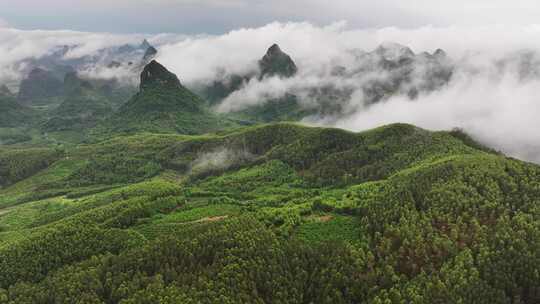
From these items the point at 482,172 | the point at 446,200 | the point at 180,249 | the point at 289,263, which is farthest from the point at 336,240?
the point at 482,172

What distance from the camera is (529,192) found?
521ft

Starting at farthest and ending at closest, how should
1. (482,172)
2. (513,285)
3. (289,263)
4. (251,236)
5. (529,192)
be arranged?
(482,172)
(529,192)
(251,236)
(289,263)
(513,285)

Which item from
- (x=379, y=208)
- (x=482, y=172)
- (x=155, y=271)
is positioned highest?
(x=482, y=172)

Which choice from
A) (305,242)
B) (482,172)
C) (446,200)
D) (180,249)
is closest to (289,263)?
(305,242)

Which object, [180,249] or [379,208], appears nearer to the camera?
[180,249]

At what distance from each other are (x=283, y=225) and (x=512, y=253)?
74204mm

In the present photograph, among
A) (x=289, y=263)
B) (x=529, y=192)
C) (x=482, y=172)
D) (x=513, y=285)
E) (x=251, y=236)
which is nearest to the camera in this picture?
(x=513, y=285)

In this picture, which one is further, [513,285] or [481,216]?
[481,216]

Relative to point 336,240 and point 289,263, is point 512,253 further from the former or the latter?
point 289,263

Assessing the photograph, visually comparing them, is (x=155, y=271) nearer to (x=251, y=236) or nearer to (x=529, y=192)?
(x=251, y=236)

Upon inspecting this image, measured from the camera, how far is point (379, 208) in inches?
6334

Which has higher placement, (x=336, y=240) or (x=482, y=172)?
(x=482, y=172)

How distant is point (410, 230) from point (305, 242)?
3462 centimetres

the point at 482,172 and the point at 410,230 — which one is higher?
the point at 482,172
